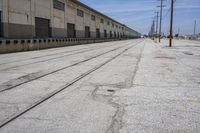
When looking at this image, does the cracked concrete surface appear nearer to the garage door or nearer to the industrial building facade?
the industrial building facade

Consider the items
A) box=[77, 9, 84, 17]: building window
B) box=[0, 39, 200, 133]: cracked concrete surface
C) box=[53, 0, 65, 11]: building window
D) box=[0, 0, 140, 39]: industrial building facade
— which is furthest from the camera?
box=[77, 9, 84, 17]: building window

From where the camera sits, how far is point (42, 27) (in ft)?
110

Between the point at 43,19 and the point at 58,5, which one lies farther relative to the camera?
the point at 58,5

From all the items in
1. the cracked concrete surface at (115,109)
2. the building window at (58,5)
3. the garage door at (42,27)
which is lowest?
the cracked concrete surface at (115,109)

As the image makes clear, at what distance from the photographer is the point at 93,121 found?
193 inches

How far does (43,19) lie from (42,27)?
112cm

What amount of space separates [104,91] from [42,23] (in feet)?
91.7

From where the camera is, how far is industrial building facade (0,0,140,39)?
83.0ft

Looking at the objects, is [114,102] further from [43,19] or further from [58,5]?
[58,5]

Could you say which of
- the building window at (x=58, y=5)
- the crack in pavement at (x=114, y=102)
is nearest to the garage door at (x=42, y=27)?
the building window at (x=58, y=5)

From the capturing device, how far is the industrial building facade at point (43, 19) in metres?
25.3

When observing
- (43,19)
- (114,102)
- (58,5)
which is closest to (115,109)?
(114,102)

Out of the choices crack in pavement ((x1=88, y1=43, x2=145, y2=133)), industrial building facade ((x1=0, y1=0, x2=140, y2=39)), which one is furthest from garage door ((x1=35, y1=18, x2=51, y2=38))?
crack in pavement ((x1=88, y1=43, x2=145, y2=133))

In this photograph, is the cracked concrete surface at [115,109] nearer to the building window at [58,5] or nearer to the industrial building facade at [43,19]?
the industrial building facade at [43,19]
